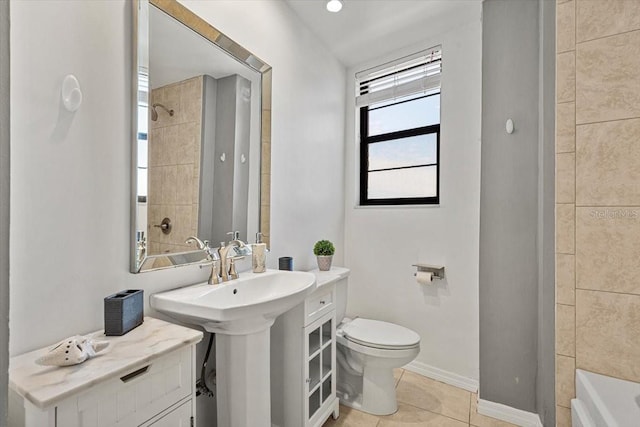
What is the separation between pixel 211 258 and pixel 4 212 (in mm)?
1154

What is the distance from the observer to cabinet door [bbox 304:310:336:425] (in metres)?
1.59

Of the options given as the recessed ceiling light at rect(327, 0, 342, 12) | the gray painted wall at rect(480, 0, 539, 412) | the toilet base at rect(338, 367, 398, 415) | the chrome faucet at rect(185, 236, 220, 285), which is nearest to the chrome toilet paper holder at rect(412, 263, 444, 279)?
the gray painted wall at rect(480, 0, 539, 412)

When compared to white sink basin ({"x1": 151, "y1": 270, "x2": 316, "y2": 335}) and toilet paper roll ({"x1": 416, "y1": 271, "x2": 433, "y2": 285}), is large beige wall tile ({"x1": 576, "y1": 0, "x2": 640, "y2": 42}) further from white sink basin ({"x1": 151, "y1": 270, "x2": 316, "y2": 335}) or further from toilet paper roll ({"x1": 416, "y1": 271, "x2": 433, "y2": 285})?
white sink basin ({"x1": 151, "y1": 270, "x2": 316, "y2": 335})

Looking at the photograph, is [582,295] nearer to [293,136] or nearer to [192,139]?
[293,136]

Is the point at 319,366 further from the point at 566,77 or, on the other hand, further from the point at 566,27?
the point at 566,27

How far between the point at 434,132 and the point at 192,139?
182 centimetres

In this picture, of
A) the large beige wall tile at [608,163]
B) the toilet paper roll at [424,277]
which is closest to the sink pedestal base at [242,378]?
the toilet paper roll at [424,277]

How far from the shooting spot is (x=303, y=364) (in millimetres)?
1554

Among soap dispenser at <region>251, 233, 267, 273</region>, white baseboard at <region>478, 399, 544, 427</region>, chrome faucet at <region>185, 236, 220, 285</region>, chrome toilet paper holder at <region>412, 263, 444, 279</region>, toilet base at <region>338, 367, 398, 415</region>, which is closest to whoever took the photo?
chrome faucet at <region>185, 236, 220, 285</region>

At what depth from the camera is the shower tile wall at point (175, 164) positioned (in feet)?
4.08

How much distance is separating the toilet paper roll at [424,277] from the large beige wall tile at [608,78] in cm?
127

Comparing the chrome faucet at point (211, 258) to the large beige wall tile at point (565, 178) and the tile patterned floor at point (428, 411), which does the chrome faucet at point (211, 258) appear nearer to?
the tile patterned floor at point (428, 411)

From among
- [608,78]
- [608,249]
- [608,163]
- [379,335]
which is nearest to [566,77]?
[608,78]

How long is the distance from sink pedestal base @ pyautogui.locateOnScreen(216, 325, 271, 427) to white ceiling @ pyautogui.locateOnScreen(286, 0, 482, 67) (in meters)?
2.04
